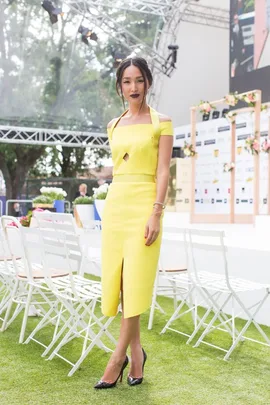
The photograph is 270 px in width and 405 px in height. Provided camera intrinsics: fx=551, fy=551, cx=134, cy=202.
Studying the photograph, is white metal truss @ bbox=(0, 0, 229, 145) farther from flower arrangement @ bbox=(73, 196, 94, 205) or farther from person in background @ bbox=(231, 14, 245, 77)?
flower arrangement @ bbox=(73, 196, 94, 205)

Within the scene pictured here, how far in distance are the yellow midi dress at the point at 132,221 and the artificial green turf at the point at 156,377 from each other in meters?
0.40

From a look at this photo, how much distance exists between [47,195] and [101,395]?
5138 millimetres

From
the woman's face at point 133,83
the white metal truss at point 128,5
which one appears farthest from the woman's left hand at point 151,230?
the white metal truss at point 128,5

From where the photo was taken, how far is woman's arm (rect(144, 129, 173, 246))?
2.36 meters

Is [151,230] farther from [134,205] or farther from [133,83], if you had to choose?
[133,83]

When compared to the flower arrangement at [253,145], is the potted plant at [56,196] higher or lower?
lower

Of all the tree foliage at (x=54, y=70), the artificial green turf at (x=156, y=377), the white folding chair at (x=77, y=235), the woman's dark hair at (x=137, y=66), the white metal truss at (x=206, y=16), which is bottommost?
the artificial green turf at (x=156, y=377)

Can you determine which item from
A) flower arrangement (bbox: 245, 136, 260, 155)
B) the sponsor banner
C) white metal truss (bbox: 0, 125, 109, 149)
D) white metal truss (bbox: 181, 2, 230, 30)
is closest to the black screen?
the sponsor banner

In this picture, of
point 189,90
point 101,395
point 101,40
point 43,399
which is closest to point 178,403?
point 101,395

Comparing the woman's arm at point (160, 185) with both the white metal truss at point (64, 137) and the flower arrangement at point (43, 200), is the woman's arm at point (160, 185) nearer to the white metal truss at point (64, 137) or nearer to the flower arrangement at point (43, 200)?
the flower arrangement at point (43, 200)

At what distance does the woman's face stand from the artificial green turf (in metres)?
1.33

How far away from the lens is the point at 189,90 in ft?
57.1

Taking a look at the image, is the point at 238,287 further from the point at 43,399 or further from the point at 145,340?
the point at 43,399

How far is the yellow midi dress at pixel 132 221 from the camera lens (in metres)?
2.38
